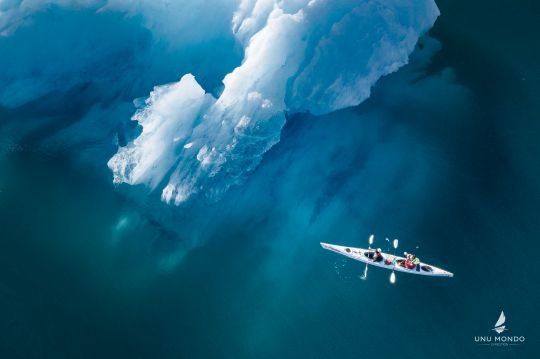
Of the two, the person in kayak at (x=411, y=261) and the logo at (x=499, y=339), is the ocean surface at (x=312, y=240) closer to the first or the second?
the logo at (x=499, y=339)

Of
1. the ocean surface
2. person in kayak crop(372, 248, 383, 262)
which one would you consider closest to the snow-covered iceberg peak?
the ocean surface

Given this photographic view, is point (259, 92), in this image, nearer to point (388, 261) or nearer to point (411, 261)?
point (388, 261)

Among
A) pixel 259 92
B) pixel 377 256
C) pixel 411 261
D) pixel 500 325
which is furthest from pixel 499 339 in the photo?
pixel 259 92

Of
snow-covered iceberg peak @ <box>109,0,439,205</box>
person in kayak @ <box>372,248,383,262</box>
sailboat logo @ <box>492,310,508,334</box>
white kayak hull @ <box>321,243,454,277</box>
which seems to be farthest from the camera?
snow-covered iceberg peak @ <box>109,0,439,205</box>

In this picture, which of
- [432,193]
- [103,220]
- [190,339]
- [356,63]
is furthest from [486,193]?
[103,220]

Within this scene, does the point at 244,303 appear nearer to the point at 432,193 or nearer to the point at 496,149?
the point at 432,193

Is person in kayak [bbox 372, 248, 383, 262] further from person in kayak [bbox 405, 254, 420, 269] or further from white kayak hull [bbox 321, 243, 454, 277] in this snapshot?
person in kayak [bbox 405, 254, 420, 269]
